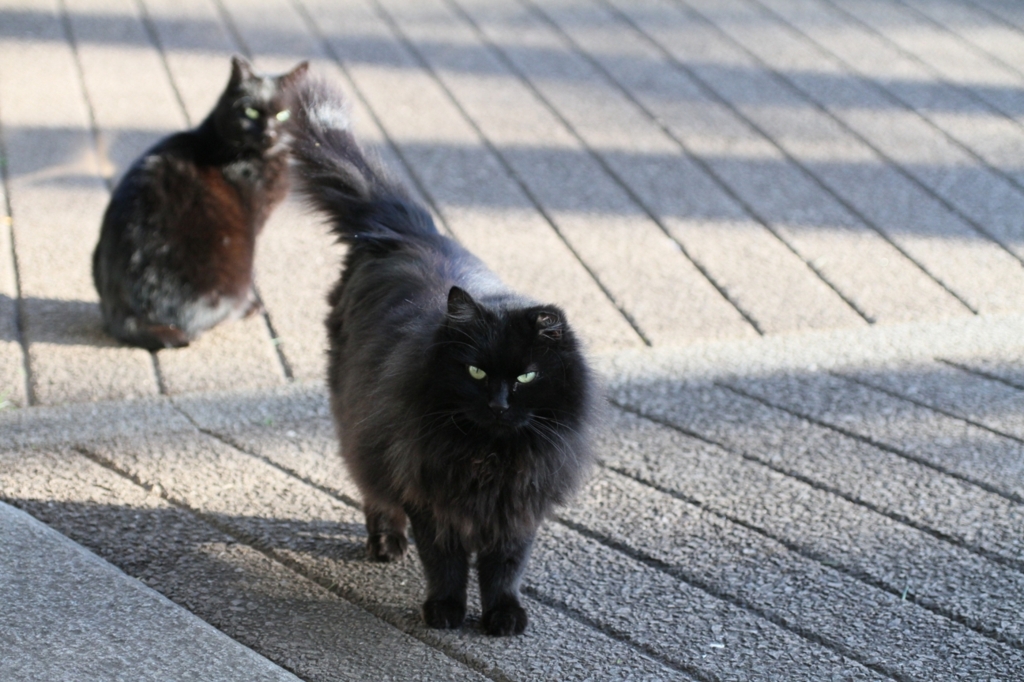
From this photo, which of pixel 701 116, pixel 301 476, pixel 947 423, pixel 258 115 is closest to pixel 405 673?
pixel 301 476

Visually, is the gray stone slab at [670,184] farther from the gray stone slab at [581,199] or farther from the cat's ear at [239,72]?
the cat's ear at [239,72]

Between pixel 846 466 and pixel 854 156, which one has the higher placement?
pixel 854 156

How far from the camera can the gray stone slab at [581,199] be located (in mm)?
3873

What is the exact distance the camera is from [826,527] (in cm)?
282

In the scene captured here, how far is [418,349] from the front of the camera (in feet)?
7.56

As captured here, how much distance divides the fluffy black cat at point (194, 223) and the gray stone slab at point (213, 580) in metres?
0.69

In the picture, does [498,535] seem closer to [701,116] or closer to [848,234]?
[848,234]

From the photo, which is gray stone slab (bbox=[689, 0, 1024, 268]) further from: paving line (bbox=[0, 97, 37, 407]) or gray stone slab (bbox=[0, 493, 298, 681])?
gray stone slab (bbox=[0, 493, 298, 681])

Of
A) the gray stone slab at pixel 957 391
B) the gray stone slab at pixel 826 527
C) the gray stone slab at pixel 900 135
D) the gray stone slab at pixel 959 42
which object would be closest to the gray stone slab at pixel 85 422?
the gray stone slab at pixel 826 527

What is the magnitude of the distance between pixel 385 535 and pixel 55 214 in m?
2.39

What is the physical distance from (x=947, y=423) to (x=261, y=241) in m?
2.62

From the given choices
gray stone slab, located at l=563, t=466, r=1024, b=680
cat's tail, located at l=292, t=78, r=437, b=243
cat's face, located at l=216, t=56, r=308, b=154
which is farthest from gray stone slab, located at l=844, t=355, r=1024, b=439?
cat's face, located at l=216, t=56, r=308, b=154

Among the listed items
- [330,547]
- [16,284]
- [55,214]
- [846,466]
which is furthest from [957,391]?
[55,214]

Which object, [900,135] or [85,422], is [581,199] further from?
[85,422]
